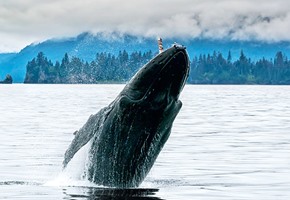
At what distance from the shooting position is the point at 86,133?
14.8m

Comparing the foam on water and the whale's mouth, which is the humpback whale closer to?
the whale's mouth

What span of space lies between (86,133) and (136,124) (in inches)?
42.9

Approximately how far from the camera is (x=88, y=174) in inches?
619

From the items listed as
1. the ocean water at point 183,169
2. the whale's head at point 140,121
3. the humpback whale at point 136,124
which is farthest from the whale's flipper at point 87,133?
the ocean water at point 183,169

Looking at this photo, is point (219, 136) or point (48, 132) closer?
point (219, 136)

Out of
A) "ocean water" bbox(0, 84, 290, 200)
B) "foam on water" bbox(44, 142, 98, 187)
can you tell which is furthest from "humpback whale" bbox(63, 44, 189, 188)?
"ocean water" bbox(0, 84, 290, 200)

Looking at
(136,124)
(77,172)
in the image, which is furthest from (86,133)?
(77,172)

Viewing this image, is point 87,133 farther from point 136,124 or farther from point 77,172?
point 77,172

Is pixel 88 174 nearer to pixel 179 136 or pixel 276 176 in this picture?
pixel 276 176

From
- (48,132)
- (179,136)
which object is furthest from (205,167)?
(48,132)

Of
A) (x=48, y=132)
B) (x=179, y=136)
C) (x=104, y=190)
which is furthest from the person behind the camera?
(x=48, y=132)

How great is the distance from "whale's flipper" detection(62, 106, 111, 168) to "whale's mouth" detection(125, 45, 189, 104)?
1060mm

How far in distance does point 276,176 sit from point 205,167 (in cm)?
297

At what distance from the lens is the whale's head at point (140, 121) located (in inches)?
545
